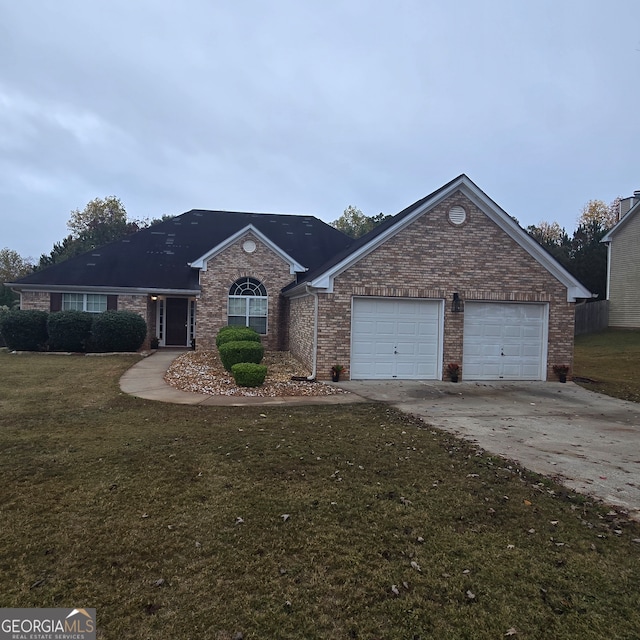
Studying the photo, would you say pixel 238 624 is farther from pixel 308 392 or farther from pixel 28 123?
pixel 28 123

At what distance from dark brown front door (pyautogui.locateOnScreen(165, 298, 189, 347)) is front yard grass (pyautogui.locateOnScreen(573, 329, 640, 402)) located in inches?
629

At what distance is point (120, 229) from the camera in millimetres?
44406

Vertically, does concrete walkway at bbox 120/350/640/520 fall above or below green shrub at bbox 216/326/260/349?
below

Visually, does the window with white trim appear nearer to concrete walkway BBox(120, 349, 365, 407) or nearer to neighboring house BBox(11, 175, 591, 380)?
concrete walkway BBox(120, 349, 365, 407)

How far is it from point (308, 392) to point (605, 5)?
1313 cm

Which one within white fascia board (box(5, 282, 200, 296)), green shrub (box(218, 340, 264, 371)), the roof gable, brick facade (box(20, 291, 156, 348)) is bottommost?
green shrub (box(218, 340, 264, 371))

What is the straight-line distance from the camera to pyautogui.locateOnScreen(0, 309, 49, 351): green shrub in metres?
16.9

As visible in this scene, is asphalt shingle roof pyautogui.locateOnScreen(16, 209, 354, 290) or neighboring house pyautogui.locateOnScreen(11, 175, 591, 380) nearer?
neighboring house pyautogui.locateOnScreen(11, 175, 591, 380)

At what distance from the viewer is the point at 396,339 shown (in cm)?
1238

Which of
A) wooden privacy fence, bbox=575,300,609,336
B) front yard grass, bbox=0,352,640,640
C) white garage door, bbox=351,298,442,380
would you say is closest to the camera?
front yard grass, bbox=0,352,640,640

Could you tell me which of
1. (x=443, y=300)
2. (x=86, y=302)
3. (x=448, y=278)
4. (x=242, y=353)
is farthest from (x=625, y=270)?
(x=86, y=302)

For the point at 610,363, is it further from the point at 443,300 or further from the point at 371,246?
the point at 371,246

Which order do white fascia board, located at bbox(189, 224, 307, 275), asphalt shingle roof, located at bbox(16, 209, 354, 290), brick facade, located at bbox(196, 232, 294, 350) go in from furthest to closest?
asphalt shingle roof, located at bbox(16, 209, 354, 290) < brick facade, located at bbox(196, 232, 294, 350) < white fascia board, located at bbox(189, 224, 307, 275)

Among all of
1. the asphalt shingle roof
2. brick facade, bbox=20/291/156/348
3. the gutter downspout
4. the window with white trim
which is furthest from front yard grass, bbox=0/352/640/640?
the asphalt shingle roof
